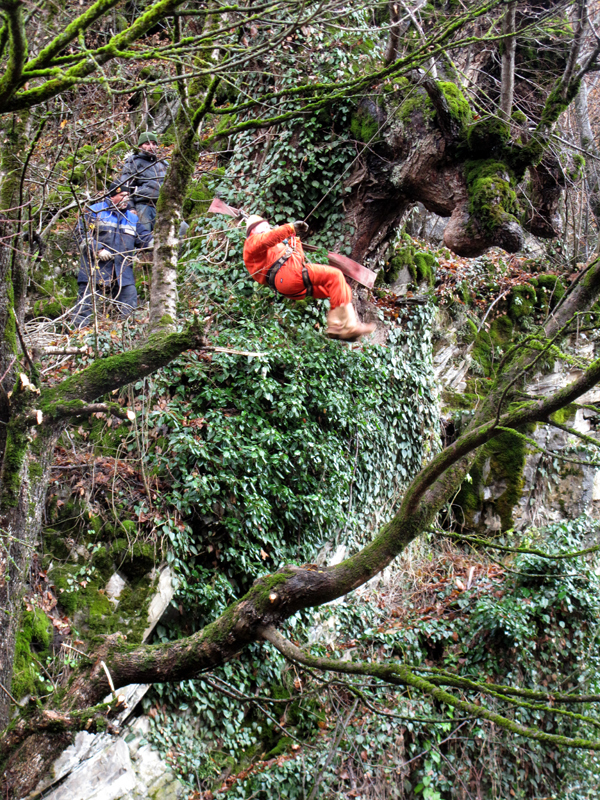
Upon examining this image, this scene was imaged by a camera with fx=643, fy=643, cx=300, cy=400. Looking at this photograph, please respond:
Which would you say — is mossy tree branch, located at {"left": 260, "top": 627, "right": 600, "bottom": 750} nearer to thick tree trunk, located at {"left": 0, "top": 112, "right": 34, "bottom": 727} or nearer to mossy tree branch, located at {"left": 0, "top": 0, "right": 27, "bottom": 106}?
thick tree trunk, located at {"left": 0, "top": 112, "right": 34, "bottom": 727}

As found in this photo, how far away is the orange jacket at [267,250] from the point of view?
19.7 feet

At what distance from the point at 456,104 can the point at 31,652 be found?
669 centimetres

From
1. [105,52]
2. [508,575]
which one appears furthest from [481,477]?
[105,52]

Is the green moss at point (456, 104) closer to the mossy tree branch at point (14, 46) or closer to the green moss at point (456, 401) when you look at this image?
the green moss at point (456, 401)

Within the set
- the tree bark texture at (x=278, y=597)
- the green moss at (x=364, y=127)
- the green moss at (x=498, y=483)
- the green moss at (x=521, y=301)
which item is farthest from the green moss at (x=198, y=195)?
the green moss at (x=521, y=301)

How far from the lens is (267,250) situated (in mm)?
6215

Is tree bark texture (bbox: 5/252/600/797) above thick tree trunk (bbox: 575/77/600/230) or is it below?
below

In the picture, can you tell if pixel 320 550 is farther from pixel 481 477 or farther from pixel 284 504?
pixel 481 477

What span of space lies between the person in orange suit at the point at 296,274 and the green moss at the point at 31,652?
3.60 metres

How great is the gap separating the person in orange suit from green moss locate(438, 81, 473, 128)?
2.32 meters

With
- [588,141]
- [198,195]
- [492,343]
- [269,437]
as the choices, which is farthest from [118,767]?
[492,343]

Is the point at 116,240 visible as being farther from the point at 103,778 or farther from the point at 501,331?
the point at 501,331

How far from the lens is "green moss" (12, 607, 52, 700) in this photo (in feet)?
14.9

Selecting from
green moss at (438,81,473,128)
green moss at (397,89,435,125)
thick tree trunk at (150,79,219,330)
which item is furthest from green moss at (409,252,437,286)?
thick tree trunk at (150,79,219,330)
